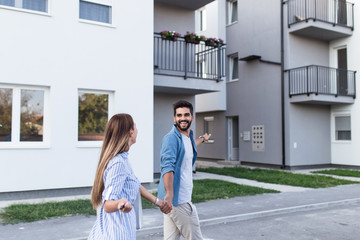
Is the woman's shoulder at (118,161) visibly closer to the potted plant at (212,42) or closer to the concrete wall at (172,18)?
the potted plant at (212,42)

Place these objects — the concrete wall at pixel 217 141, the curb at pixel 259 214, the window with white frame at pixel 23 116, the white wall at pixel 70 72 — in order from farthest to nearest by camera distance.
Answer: the concrete wall at pixel 217 141, the window with white frame at pixel 23 116, the white wall at pixel 70 72, the curb at pixel 259 214

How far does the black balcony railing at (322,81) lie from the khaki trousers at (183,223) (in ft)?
42.6

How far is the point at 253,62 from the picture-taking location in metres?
17.9

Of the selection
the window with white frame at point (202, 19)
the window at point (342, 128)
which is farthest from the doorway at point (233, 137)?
the window with white frame at point (202, 19)

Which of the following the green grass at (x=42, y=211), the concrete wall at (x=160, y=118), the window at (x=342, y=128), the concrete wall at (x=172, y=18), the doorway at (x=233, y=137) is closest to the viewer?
the green grass at (x=42, y=211)

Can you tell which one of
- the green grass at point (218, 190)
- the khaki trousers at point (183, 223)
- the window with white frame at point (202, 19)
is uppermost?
the window with white frame at point (202, 19)

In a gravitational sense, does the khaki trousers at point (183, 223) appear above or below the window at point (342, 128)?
below

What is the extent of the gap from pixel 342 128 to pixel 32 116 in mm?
13977

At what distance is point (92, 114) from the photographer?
928 cm

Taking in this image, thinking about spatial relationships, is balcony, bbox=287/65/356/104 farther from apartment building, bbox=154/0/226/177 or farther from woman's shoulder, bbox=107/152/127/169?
woman's shoulder, bbox=107/152/127/169

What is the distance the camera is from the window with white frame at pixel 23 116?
823cm

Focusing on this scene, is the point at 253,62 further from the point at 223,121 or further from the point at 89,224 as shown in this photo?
the point at 89,224

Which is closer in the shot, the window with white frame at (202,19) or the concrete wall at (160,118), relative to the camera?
the concrete wall at (160,118)

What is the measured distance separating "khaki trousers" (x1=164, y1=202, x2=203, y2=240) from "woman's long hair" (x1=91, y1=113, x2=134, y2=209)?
100cm
